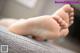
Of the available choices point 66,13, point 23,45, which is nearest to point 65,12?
point 66,13

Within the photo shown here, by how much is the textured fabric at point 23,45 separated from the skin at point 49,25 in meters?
0.02

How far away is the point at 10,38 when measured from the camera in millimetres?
380

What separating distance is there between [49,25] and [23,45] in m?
0.08

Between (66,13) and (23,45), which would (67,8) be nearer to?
(66,13)

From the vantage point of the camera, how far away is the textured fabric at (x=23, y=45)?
1.20 ft

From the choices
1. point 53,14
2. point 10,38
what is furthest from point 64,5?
point 10,38

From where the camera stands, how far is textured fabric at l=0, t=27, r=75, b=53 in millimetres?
365

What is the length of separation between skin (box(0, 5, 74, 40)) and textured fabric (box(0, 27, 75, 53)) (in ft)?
0.06

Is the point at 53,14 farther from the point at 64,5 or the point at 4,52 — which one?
the point at 4,52

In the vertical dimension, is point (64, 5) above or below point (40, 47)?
above

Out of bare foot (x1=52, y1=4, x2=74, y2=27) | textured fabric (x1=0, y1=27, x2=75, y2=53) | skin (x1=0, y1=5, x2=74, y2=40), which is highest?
bare foot (x1=52, y1=4, x2=74, y2=27)

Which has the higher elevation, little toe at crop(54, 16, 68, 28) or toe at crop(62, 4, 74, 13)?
toe at crop(62, 4, 74, 13)

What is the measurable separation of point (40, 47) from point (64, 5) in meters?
0.12

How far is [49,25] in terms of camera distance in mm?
396
